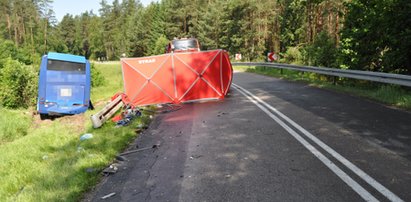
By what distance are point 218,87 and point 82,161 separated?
25.0 ft

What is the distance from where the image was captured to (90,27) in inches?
5290

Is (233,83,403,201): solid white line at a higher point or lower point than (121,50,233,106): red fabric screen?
lower

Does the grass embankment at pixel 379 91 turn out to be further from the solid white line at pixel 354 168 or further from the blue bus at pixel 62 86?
the blue bus at pixel 62 86

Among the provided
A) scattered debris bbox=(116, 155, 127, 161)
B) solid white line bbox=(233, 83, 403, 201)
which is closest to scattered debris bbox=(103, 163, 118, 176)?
scattered debris bbox=(116, 155, 127, 161)

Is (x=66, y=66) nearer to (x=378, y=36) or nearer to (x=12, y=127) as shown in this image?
(x=12, y=127)

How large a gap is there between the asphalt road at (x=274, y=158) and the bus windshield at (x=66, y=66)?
7.45m

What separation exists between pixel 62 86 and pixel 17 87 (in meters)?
6.22

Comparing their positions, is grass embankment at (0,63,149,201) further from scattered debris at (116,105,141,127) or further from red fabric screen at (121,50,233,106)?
red fabric screen at (121,50,233,106)

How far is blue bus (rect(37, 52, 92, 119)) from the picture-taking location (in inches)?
588

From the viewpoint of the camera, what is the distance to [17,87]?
1970 centimetres

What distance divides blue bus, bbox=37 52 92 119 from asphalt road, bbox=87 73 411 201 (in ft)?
22.6

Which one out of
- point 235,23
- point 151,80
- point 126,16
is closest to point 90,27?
point 126,16

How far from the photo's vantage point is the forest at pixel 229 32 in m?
13.5

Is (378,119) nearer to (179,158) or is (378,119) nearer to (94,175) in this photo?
(179,158)
